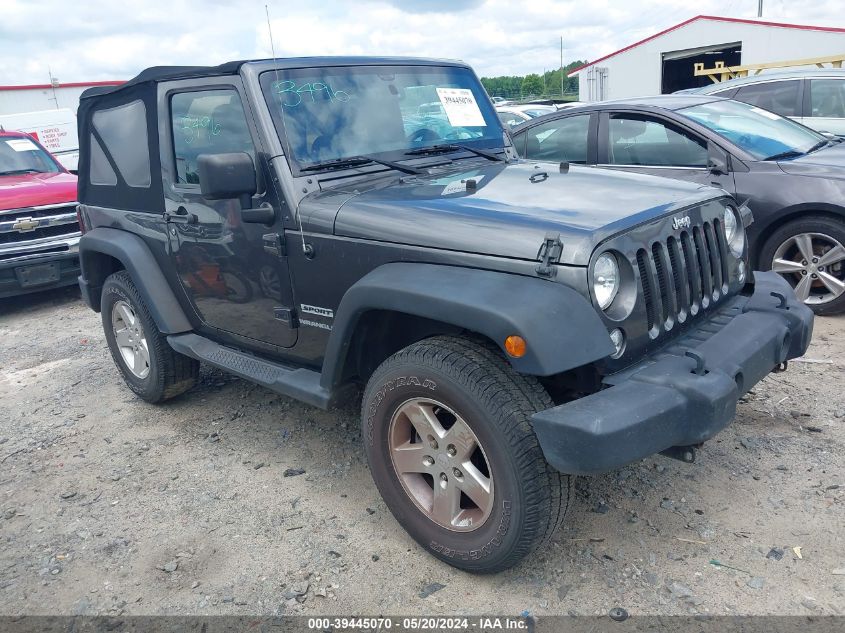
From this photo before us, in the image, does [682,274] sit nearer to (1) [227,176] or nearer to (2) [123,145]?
(1) [227,176]

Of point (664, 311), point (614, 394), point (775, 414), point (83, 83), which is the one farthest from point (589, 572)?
point (83, 83)

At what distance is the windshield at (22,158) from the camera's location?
8.14 metres

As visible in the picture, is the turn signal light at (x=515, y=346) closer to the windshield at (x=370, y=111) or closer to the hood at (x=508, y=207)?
the hood at (x=508, y=207)

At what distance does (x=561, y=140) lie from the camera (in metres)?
6.18

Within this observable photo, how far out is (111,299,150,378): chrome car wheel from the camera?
4.43 meters

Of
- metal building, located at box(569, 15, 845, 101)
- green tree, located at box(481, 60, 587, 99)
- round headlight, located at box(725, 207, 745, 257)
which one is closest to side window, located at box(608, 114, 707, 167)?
round headlight, located at box(725, 207, 745, 257)

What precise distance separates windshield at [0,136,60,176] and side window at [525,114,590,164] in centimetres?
591

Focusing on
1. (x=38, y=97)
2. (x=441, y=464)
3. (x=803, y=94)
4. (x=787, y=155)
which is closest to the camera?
(x=441, y=464)

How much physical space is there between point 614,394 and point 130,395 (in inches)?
145

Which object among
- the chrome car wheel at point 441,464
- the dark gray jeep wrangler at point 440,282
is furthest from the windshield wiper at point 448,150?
the chrome car wheel at point 441,464

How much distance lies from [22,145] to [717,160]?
7.87 meters

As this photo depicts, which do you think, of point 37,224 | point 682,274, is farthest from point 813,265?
point 37,224

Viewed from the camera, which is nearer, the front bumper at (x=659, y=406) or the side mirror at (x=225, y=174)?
the front bumper at (x=659, y=406)

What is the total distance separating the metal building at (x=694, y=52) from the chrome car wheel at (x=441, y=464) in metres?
21.6
